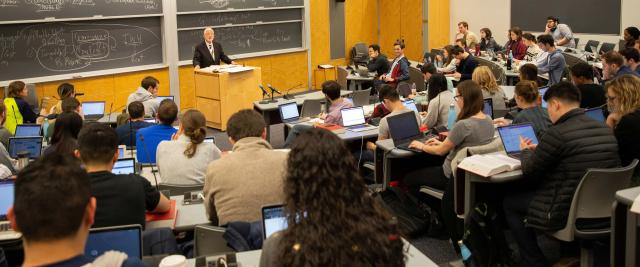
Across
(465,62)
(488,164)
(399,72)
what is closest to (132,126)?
(488,164)

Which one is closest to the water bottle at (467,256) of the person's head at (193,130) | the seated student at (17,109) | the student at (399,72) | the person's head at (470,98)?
the person's head at (470,98)

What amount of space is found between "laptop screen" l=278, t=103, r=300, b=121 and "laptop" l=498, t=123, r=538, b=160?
345cm

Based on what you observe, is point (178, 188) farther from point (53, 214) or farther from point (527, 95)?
point (53, 214)

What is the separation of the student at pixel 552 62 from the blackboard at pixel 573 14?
14.0ft

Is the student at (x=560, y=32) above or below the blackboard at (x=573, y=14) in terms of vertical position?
below

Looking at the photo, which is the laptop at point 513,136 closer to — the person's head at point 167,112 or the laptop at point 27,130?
the person's head at point 167,112

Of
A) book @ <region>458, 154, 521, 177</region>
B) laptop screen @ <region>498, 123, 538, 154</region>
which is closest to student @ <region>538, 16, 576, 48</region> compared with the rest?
laptop screen @ <region>498, 123, 538, 154</region>

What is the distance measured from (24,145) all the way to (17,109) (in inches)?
75.5

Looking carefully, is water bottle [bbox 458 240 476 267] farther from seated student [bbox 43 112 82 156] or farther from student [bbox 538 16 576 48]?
student [bbox 538 16 576 48]

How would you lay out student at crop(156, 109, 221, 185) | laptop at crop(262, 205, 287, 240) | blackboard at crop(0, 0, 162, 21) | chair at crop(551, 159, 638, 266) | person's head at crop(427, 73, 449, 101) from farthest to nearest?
blackboard at crop(0, 0, 162, 21) < person's head at crop(427, 73, 449, 101) < student at crop(156, 109, 221, 185) < chair at crop(551, 159, 638, 266) < laptop at crop(262, 205, 287, 240)

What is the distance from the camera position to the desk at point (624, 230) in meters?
3.85

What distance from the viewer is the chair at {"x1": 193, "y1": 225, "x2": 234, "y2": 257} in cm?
364

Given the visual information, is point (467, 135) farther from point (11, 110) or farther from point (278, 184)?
point (11, 110)

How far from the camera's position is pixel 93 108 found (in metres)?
8.58
